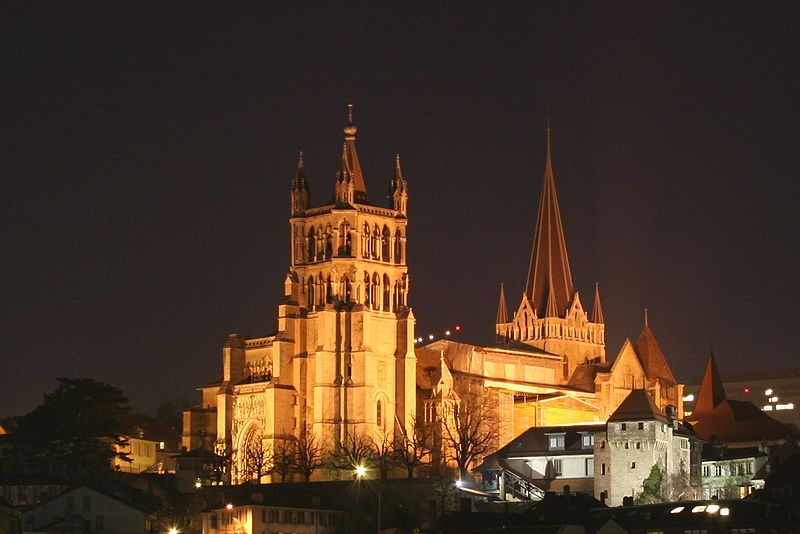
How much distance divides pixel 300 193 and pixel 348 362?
16.5m

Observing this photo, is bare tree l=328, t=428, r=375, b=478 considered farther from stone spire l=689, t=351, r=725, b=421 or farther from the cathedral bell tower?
stone spire l=689, t=351, r=725, b=421

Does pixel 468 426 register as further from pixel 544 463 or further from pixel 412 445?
pixel 544 463

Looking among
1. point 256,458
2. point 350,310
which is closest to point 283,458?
point 256,458

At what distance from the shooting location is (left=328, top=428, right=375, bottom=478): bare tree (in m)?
152

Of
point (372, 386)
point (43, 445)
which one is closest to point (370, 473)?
point (372, 386)

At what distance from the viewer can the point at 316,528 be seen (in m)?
128

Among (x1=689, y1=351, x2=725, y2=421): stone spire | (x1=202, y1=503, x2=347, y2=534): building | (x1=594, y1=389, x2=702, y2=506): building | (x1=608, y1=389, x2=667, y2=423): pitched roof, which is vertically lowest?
(x1=202, y1=503, x2=347, y2=534): building

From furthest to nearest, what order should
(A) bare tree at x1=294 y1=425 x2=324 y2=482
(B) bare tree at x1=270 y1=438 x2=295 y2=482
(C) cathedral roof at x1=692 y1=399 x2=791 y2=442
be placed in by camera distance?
(C) cathedral roof at x1=692 y1=399 x2=791 y2=442 < (A) bare tree at x1=294 y1=425 x2=324 y2=482 < (B) bare tree at x1=270 y1=438 x2=295 y2=482

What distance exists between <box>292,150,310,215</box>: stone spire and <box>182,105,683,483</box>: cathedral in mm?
104

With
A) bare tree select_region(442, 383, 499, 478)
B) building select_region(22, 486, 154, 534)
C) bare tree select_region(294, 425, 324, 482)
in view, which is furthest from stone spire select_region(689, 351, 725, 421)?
building select_region(22, 486, 154, 534)

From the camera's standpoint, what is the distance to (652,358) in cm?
18800

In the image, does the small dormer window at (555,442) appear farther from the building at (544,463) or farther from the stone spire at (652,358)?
the stone spire at (652,358)

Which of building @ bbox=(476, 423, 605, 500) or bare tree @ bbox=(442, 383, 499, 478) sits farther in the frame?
bare tree @ bbox=(442, 383, 499, 478)

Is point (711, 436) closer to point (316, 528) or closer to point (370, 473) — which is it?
point (370, 473)
